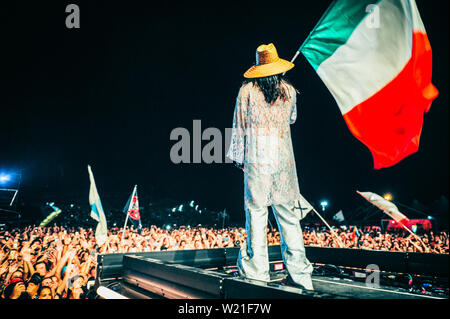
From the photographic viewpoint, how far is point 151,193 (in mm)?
46219

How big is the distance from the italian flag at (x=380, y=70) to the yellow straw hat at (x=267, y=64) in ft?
3.94

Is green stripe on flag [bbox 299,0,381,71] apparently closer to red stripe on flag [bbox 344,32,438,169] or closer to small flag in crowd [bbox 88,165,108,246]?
red stripe on flag [bbox 344,32,438,169]

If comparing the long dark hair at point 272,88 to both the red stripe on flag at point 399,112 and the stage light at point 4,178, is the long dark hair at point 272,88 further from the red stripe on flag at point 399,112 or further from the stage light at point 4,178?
the stage light at point 4,178

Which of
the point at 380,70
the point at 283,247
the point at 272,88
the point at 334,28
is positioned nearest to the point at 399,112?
the point at 380,70

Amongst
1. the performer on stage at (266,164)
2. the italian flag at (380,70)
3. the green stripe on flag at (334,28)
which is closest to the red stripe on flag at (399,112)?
the italian flag at (380,70)

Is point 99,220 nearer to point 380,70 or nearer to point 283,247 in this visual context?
point 283,247

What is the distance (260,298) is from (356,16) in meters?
3.52

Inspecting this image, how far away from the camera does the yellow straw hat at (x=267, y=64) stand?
9.27 ft

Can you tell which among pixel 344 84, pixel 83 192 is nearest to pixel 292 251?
pixel 344 84

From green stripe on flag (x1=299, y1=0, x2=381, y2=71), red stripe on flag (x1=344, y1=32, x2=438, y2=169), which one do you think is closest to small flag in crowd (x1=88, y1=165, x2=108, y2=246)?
green stripe on flag (x1=299, y1=0, x2=381, y2=71)

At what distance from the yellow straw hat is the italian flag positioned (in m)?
1.20

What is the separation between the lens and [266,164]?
2.70m

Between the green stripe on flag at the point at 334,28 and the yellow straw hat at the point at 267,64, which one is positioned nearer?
the yellow straw hat at the point at 267,64
